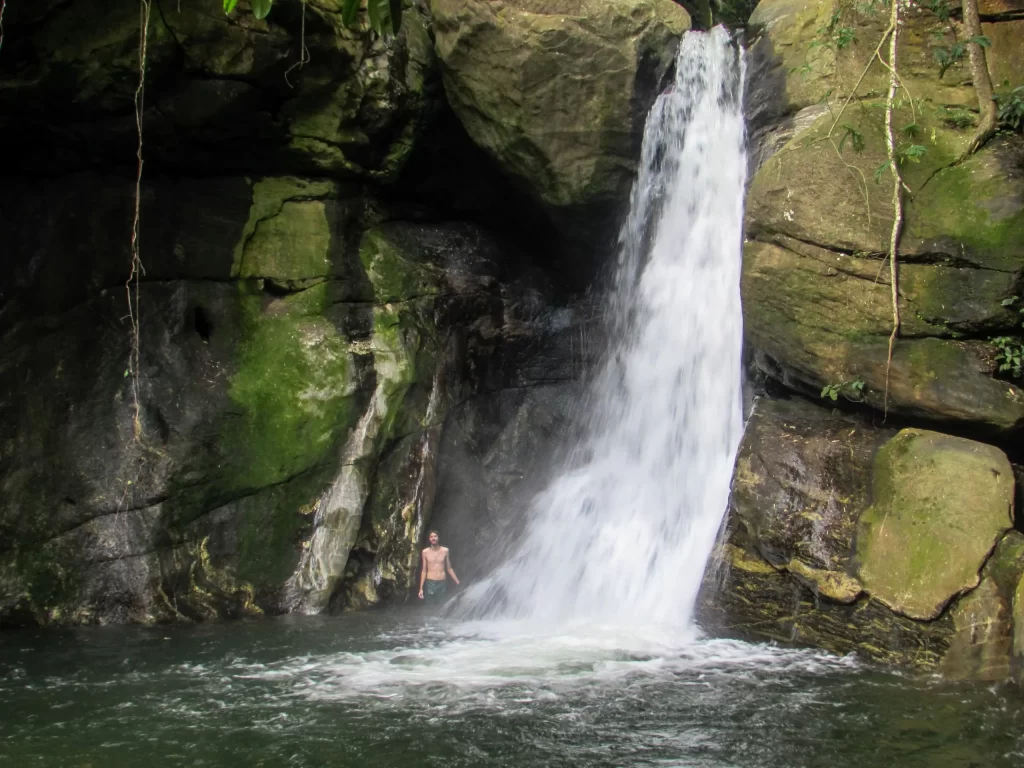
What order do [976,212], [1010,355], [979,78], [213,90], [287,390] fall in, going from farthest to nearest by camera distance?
1. [287,390]
2. [213,90]
3. [979,78]
4. [976,212]
5. [1010,355]

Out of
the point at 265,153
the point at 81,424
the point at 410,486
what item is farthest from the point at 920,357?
the point at 81,424

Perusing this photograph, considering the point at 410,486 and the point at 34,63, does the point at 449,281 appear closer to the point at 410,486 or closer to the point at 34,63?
the point at 410,486

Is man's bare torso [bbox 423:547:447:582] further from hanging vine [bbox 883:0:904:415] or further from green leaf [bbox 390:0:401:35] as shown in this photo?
green leaf [bbox 390:0:401:35]

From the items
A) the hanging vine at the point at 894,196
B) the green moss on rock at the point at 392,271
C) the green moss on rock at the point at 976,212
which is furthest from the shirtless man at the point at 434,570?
the green moss on rock at the point at 976,212

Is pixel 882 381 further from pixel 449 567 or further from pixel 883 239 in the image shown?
pixel 449 567

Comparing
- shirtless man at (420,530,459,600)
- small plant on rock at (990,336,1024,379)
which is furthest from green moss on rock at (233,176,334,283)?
small plant on rock at (990,336,1024,379)

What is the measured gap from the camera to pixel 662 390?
11305 millimetres

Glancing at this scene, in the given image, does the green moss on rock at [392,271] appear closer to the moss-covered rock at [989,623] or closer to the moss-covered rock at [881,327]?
the moss-covered rock at [881,327]

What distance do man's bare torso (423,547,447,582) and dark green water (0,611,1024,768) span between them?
65.9 inches

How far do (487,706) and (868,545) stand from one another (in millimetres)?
3708

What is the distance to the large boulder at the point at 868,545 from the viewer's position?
6922mm

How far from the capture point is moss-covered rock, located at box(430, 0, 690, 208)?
10.5 m

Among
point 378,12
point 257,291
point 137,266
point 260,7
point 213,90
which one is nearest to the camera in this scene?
point 378,12

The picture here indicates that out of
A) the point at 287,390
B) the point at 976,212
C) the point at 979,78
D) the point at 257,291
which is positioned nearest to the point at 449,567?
the point at 287,390
